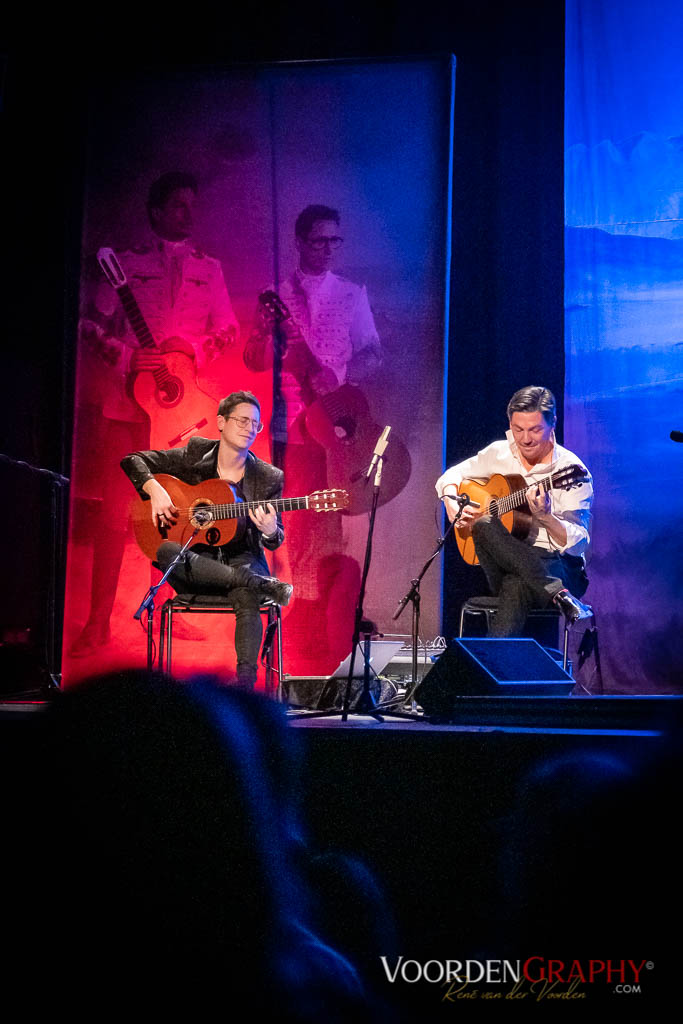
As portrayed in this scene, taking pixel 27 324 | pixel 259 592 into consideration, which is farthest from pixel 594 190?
pixel 27 324

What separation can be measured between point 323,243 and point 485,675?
3.92 meters

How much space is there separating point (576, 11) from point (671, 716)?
5.11 metres

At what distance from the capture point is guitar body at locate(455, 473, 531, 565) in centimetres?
409

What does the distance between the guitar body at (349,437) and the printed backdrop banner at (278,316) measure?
0.04ft

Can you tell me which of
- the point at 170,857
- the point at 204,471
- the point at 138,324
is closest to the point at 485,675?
the point at 170,857

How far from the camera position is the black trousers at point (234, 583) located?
12.7 ft

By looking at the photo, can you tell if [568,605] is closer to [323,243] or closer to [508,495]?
[508,495]

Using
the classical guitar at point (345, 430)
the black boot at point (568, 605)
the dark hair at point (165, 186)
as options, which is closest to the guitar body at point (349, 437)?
the classical guitar at point (345, 430)

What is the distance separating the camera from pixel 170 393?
16.8 feet

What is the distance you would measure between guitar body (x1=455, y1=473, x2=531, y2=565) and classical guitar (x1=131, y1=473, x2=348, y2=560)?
2.05ft

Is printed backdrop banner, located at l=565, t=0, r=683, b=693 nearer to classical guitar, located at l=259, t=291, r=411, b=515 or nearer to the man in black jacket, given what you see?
classical guitar, located at l=259, t=291, r=411, b=515

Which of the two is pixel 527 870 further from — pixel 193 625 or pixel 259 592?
pixel 193 625

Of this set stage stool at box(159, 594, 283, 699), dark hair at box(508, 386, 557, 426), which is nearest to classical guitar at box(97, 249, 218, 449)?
stage stool at box(159, 594, 283, 699)

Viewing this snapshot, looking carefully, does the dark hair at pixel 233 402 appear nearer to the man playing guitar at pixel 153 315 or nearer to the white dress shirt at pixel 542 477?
the man playing guitar at pixel 153 315
